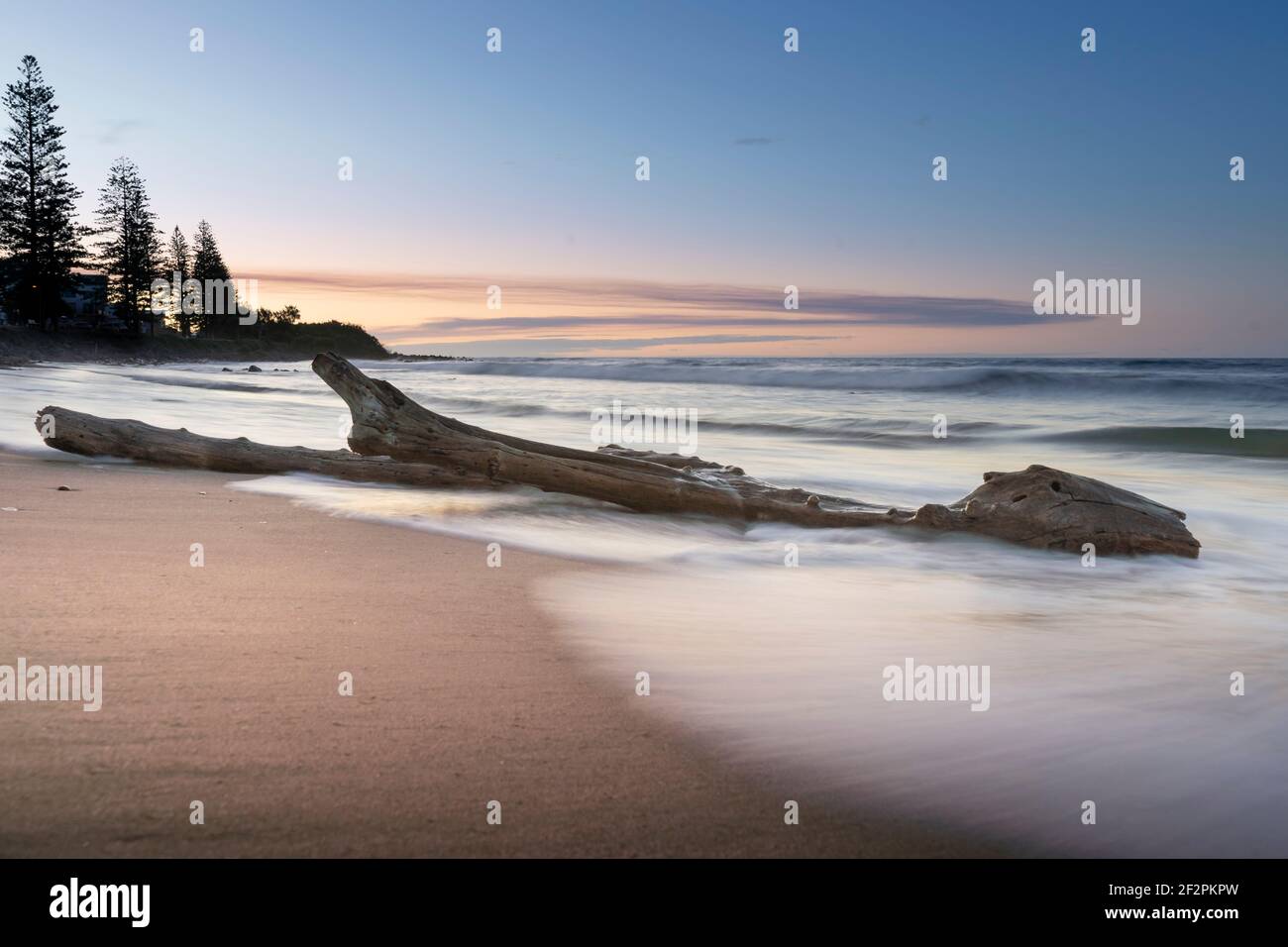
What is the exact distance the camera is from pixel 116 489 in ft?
20.8

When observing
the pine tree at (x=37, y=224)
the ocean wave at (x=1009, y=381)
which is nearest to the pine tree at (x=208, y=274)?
the pine tree at (x=37, y=224)

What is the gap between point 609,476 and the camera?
700 centimetres

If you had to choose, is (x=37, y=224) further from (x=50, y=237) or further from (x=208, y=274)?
(x=208, y=274)

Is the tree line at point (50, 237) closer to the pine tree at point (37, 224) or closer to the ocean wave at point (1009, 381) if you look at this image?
the pine tree at point (37, 224)

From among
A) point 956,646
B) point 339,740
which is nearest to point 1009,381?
point 956,646

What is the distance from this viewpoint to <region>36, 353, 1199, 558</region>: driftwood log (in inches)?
241

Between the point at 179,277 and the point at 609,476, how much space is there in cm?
8047

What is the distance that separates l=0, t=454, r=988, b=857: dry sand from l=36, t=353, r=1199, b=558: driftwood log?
3088 mm

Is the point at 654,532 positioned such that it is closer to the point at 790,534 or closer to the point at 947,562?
the point at 790,534

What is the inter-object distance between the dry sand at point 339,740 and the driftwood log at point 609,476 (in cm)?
309

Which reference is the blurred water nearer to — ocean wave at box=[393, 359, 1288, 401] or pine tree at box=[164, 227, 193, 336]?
ocean wave at box=[393, 359, 1288, 401]

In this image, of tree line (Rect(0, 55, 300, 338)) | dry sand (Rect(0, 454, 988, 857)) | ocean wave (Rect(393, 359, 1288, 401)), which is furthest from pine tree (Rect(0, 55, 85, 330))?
dry sand (Rect(0, 454, 988, 857))
